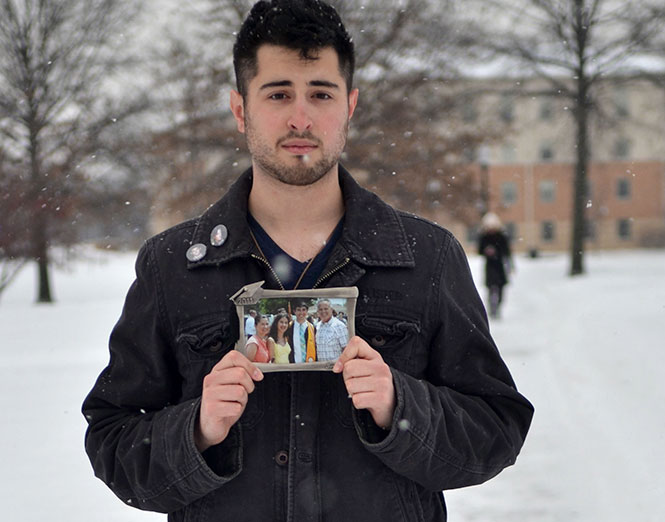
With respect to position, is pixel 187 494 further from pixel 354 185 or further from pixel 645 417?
pixel 645 417

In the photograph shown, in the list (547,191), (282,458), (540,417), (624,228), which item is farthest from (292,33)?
(624,228)

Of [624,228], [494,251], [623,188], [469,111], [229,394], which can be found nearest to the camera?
[229,394]

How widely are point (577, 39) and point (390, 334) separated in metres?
17.3

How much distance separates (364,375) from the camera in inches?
73.0

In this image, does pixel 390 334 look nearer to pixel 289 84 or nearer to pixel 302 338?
pixel 302 338

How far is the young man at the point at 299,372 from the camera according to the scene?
2002 mm

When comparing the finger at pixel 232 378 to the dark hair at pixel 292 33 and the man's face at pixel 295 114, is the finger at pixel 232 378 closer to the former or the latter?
the man's face at pixel 295 114

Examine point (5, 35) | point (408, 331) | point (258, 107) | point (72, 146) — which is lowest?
point (408, 331)

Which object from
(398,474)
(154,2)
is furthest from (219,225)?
(154,2)

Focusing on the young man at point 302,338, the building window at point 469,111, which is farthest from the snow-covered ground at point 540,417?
the building window at point 469,111

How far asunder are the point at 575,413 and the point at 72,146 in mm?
10320

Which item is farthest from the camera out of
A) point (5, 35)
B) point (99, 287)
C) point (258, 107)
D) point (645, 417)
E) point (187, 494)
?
point (99, 287)

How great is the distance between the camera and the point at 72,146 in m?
13.8

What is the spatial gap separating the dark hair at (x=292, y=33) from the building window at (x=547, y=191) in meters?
50.1
